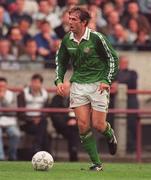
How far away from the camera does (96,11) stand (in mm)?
20078

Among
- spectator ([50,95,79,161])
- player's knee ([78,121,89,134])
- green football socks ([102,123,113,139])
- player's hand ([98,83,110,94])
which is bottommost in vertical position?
spectator ([50,95,79,161])

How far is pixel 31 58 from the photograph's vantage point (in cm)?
1847

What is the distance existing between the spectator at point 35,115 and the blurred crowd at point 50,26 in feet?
3.73

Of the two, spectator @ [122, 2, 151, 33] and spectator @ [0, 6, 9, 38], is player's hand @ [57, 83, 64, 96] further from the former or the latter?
spectator @ [122, 2, 151, 33]

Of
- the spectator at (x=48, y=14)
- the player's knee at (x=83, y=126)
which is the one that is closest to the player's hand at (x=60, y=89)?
the player's knee at (x=83, y=126)

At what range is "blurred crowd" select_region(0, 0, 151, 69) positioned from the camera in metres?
18.4

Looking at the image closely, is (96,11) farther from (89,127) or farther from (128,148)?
(89,127)

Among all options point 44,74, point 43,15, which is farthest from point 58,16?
point 44,74

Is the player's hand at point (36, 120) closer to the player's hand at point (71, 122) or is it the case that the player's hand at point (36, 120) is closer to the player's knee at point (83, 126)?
the player's hand at point (71, 122)

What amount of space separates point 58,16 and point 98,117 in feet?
26.8

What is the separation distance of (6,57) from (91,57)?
6513mm

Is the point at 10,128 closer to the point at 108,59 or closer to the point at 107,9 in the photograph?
the point at 107,9

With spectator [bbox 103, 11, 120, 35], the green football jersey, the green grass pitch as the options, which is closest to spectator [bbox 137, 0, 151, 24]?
spectator [bbox 103, 11, 120, 35]

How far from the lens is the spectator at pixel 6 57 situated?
58.4 ft
